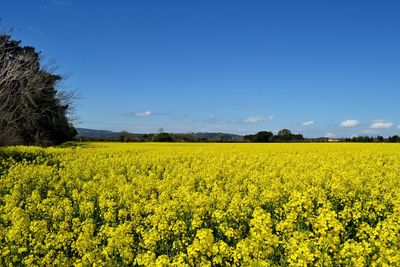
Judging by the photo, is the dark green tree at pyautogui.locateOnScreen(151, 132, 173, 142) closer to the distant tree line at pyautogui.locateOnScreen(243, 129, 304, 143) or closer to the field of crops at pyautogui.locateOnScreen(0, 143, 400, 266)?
the distant tree line at pyautogui.locateOnScreen(243, 129, 304, 143)

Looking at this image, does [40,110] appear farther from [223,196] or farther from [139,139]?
[223,196]

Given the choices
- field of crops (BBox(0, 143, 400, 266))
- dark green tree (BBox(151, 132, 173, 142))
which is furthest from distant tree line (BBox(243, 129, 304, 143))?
field of crops (BBox(0, 143, 400, 266))

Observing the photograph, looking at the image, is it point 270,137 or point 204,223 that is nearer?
point 204,223

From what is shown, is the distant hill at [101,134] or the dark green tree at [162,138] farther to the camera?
the distant hill at [101,134]

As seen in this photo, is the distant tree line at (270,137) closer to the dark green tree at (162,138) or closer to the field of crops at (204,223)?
the dark green tree at (162,138)

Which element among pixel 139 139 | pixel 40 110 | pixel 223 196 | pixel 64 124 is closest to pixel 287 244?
pixel 223 196

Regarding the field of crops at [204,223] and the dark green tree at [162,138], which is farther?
the dark green tree at [162,138]

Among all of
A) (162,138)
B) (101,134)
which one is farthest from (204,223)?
(101,134)

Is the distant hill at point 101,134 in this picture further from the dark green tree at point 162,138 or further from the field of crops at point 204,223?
the field of crops at point 204,223

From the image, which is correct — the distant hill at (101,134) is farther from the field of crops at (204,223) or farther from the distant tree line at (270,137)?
the field of crops at (204,223)

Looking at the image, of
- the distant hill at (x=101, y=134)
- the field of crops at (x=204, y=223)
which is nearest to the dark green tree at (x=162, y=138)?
the distant hill at (x=101, y=134)

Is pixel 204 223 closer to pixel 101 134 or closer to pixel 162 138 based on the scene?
pixel 162 138

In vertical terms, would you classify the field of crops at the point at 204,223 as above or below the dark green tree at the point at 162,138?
below

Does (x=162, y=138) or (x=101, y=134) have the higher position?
(x=101, y=134)
